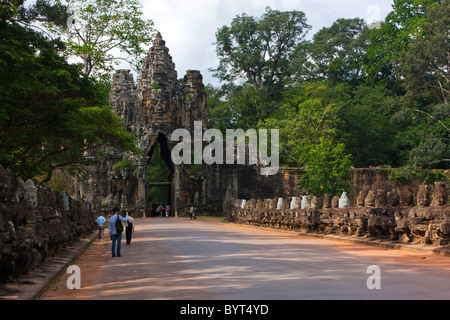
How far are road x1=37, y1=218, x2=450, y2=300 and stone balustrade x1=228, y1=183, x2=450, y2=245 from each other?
39.7 inches

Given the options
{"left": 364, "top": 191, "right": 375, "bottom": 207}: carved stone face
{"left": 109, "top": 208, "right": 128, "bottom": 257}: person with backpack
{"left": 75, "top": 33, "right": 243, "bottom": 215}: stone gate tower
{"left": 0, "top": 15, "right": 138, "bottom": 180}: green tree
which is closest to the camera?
{"left": 109, "top": 208, "right": 128, "bottom": 257}: person with backpack

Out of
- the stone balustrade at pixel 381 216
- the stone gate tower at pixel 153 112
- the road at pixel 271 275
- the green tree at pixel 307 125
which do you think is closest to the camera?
the road at pixel 271 275

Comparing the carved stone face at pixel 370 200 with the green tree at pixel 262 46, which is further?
the green tree at pixel 262 46

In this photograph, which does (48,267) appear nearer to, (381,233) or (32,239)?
(32,239)

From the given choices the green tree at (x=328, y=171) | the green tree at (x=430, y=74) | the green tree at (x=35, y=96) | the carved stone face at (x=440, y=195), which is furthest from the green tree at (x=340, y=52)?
the carved stone face at (x=440, y=195)

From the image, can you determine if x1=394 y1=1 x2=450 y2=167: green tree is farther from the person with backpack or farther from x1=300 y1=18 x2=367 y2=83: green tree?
the person with backpack

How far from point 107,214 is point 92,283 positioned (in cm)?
4133

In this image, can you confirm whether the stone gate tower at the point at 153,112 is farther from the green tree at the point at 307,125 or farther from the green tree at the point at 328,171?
the green tree at the point at 328,171

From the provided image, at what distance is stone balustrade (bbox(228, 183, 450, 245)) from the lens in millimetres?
15008

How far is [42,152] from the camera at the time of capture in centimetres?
2695

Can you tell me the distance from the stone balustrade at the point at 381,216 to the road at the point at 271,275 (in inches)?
39.7

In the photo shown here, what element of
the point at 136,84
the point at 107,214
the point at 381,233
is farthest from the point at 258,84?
the point at 381,233

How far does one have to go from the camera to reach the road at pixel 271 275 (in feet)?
26.2

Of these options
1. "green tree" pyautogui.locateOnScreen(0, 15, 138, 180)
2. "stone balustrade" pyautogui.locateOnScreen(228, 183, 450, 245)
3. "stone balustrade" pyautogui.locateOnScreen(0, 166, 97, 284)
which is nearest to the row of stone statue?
"stone balustrade" pyautogui.locateOnScreen(228, 183, 450, 245)
